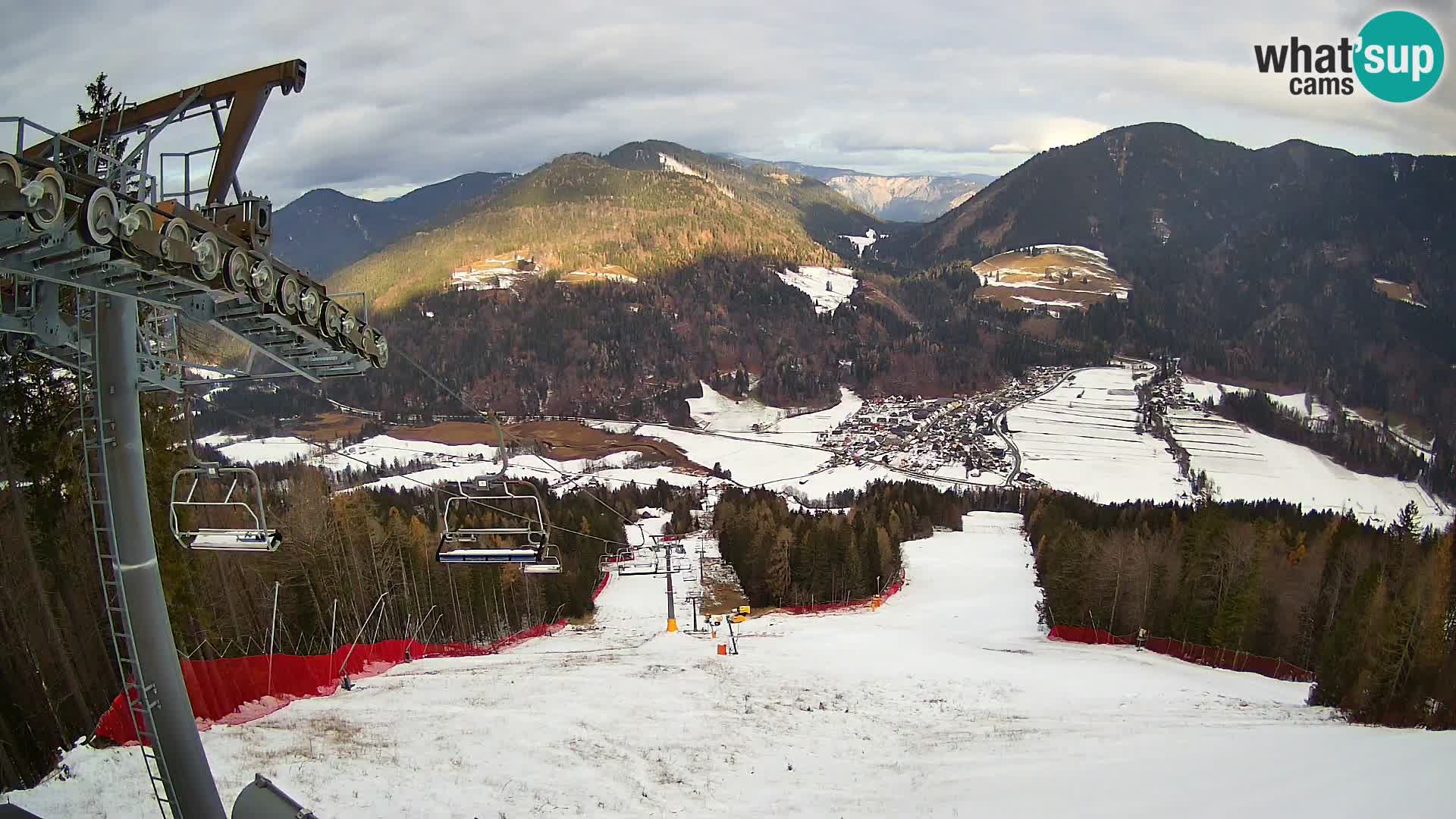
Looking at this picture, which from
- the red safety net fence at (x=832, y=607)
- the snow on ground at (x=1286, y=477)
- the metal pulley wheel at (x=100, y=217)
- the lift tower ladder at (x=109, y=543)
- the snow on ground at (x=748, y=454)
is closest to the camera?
the metal pulley wheel at (x=100, y=217)

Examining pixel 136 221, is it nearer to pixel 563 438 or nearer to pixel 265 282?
pixel 265 282

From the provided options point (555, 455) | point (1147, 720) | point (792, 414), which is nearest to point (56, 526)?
point (1147, 720)

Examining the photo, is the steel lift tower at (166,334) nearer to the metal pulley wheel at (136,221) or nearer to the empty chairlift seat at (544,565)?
the metal pulley wheel at (136,221)

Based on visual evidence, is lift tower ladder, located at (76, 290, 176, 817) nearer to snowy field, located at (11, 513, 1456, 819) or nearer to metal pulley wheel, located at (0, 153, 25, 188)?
metal pulley wheel, located at (0, 153, 25, 188)

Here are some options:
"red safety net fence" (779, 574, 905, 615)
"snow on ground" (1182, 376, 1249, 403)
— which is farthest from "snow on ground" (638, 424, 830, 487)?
"snow on ground" (1182, 376, 1249, 403)

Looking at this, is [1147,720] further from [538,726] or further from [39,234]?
[39,234]

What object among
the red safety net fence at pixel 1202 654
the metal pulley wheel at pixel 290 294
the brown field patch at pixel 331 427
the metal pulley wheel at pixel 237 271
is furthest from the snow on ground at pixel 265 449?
the metal pulley wheel at pixel 237 271
